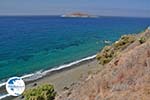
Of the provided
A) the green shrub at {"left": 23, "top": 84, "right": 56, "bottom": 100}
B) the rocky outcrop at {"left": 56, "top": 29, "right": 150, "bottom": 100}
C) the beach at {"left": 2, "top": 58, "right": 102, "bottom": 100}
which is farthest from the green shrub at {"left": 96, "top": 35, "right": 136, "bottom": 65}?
the rocky outcrop at {"left": 56, "top": 29, "right": 150, "bottom": 100}

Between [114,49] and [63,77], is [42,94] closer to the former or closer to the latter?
[114,49]

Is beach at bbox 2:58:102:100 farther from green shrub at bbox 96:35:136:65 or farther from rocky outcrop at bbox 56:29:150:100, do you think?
rocky outcrop at bbox 56:29:150:100

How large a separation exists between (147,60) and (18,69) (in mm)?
39217

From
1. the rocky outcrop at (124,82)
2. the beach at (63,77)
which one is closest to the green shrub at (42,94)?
the rocky outcrop at (124,82)

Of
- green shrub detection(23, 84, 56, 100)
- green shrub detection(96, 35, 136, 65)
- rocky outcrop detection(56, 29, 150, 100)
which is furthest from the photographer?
green shrub detection(96, 35, 136, 65)

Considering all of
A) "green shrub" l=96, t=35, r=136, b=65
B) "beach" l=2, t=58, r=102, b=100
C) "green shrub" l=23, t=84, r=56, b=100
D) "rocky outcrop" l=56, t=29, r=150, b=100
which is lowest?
"beach" l=2, t=58, r=102, b=100

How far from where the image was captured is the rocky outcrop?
1844 cm

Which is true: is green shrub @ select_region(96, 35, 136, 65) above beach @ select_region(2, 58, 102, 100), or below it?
above

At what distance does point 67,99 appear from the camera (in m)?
22.8

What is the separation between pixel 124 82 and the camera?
20.2m

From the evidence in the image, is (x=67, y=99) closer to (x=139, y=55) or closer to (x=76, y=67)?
(x=139, y=55)

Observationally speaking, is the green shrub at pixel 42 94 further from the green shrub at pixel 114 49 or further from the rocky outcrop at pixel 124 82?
the green shrub at pixel 114 49

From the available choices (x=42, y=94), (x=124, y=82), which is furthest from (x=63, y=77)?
(x=124, y=82)

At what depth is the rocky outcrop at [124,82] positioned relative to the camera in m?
18.4
